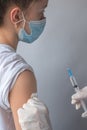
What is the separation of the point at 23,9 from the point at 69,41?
55 cm

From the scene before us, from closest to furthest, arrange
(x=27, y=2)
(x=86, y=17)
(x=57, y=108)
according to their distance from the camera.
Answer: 1. (x=27, y=2)
2. (x=86, y=17)
3. (x=57, y=108)

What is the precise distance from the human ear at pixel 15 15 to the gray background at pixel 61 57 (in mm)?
543

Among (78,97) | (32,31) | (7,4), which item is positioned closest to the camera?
(7,4)

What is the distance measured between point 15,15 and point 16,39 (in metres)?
0.10

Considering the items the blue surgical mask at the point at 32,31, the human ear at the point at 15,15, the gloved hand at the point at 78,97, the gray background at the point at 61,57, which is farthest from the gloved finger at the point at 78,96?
the human ear at the point at 15,15

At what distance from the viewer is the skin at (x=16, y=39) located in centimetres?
99

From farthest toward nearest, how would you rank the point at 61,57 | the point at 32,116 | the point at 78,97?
the point at 61,57, the point at 78,97, the point at 32,116

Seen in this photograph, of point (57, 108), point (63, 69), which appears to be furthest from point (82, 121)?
point (63, 69)

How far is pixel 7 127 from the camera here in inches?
45.7

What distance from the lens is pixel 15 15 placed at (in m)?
1.10

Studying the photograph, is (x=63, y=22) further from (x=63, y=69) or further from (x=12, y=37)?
(x=12, y=37)

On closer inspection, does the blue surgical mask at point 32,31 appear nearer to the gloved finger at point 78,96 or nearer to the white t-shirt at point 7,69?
the white t-shirt at point 7,69

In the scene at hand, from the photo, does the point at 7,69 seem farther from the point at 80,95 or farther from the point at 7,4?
the point at 80,95

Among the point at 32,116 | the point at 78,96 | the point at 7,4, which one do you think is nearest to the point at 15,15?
the point at 7,4
